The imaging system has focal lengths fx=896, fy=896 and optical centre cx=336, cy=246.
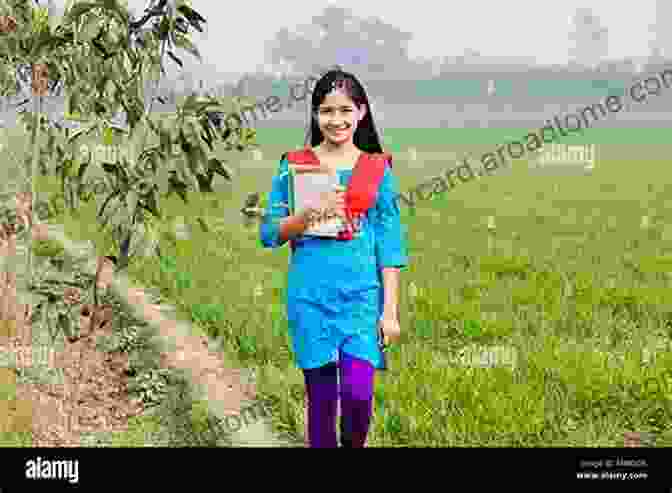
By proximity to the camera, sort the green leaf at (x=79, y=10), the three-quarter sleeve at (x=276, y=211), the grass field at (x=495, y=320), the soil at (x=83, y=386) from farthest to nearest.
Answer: the soil at (x=83, y=386)
the grass field at (x=495, y=320)
the green leaf at (x=79, y=10)
the three-quarter sleeve at (x=276, y=211)

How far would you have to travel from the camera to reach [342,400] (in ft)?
11.5

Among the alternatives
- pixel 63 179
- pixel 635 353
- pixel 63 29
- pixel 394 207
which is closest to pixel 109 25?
pixel 63 29

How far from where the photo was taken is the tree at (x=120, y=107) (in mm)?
3383

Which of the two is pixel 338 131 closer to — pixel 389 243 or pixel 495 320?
pixel 389 243

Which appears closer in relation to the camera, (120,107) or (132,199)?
(132,199)

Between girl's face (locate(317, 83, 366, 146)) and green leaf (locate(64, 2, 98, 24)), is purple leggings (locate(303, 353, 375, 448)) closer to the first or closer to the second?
girl's face (locate(317, 83, 366, 146))

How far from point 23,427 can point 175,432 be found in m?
0.79

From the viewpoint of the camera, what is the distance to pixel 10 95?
4.40 meters

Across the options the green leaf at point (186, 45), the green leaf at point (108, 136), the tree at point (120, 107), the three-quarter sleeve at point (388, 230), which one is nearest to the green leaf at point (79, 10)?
the tree at point (120, 107)

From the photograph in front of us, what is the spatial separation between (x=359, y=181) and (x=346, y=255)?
285 millimetres

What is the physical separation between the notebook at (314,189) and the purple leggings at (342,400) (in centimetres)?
49

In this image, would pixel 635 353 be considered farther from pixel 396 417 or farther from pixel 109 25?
pixel 109 25
